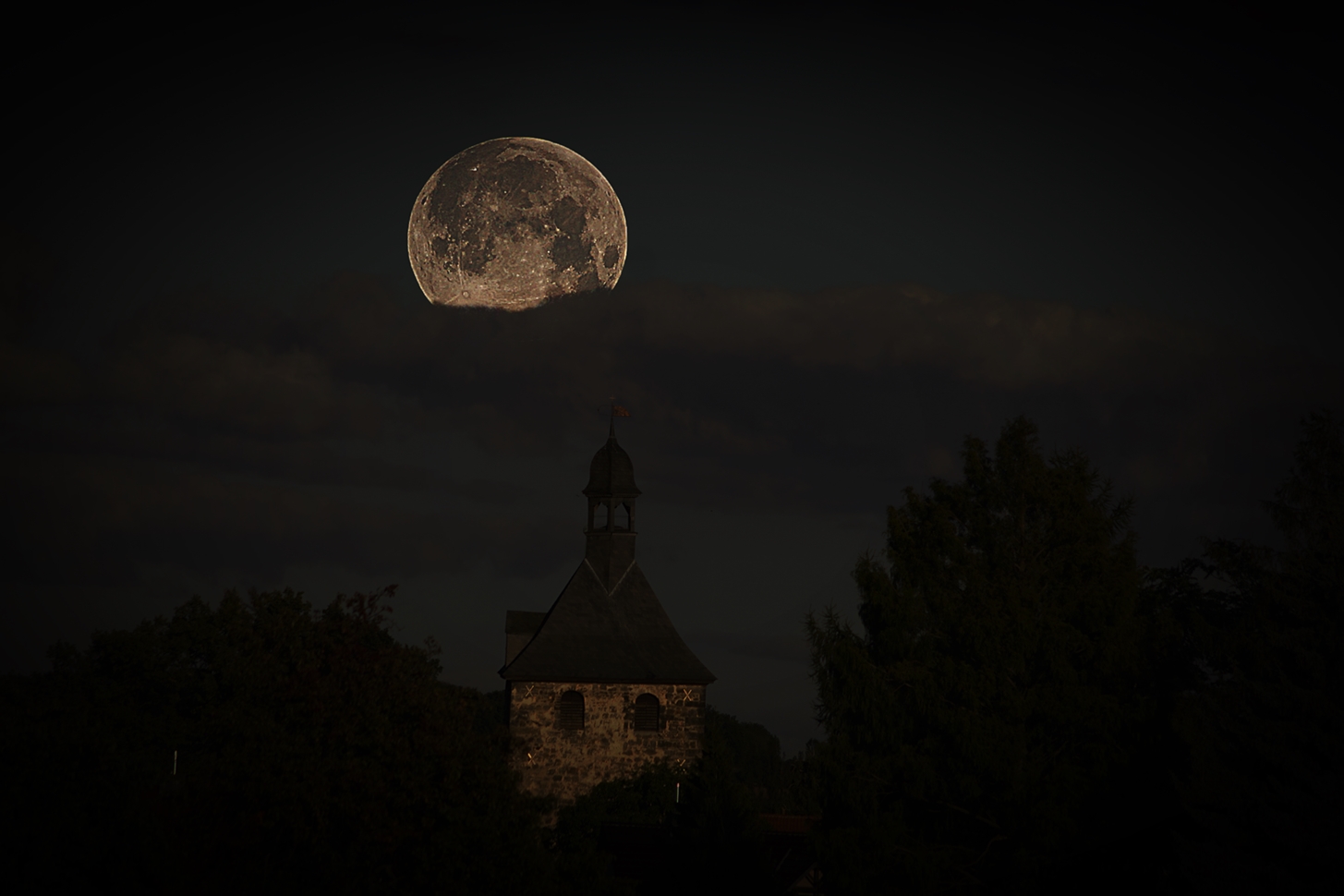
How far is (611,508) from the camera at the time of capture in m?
43.2

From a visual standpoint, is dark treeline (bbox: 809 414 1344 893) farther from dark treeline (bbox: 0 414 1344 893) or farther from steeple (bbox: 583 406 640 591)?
steeple (bbox: 583 406 640 591)

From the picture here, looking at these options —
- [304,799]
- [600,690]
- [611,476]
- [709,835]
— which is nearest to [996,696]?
[709,835]

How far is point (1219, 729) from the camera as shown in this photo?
66.0ft

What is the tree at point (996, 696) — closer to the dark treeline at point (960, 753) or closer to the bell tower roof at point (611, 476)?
the dark treeline at point (960, 753)

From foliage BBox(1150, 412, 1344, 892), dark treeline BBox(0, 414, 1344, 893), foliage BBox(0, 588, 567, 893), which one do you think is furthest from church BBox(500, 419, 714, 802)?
foliage BBox(1150, 412, 1344, 892)

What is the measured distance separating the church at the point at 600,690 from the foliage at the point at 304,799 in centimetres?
1172

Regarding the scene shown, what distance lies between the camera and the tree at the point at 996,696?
69.0 feet

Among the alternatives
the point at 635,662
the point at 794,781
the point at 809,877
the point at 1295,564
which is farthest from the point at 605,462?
the point at 1295,564

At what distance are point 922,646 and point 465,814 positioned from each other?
7.61 meters

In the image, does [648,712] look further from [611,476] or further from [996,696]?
[996,696]

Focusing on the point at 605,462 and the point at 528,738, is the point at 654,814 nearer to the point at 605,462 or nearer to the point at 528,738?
the point at 528,738

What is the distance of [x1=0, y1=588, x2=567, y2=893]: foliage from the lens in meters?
17.8

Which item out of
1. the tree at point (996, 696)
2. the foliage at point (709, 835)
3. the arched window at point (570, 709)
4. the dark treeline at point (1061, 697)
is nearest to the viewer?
the dark treeline at point (1061, 697)

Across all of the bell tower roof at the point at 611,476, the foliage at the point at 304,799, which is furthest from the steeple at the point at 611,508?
the foliage at the point at 304,799
